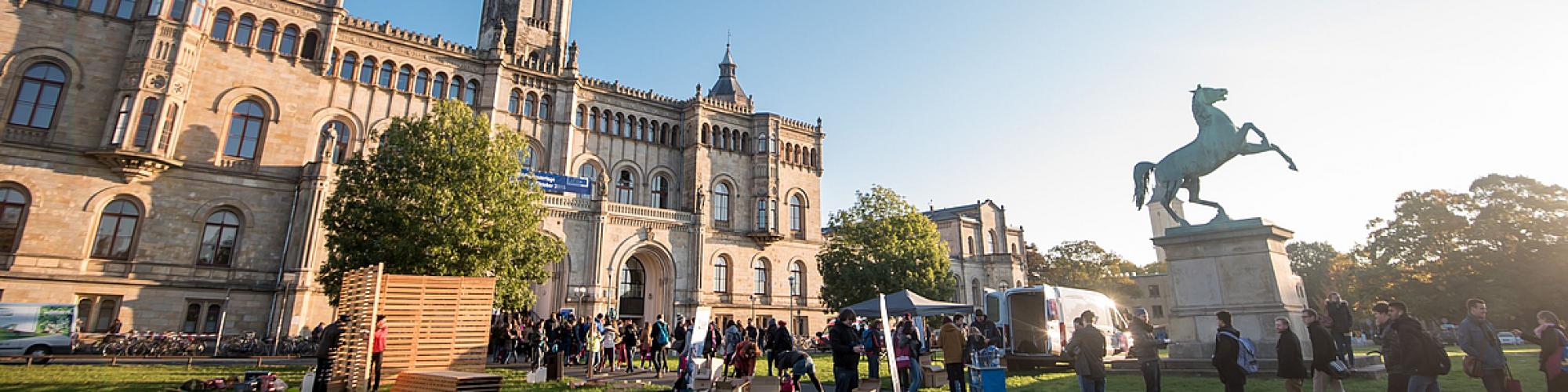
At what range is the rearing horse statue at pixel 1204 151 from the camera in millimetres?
12812

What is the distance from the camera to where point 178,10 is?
24641mm

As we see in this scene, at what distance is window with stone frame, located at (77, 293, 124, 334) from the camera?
21.8 m

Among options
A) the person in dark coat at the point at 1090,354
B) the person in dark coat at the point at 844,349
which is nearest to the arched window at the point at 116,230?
the person in dark coat at the point at 844,349

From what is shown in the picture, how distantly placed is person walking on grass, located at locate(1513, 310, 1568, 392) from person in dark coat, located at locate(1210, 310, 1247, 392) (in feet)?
10.5

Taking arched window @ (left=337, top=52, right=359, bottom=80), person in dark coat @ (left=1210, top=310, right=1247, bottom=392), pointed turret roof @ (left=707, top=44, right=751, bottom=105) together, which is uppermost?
pointed turret roof @ (left=707, top=44, right=751, bottom=105)

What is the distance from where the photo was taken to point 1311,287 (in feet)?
192

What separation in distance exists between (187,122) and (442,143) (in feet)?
39.6

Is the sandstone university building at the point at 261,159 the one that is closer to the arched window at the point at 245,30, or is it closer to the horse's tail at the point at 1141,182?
the arched window at the point at 245,30

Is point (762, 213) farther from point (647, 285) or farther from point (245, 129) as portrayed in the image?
point (245, 129)

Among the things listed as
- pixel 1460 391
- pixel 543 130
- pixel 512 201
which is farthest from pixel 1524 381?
pixel 543 130

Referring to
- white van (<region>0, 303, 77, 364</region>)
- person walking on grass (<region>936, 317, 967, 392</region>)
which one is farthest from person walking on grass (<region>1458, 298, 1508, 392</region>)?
white van (<region>0, 303, 77, 364</region>)

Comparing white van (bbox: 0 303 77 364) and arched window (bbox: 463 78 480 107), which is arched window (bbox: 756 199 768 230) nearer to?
arched window (bbox: 463 78 480 107)

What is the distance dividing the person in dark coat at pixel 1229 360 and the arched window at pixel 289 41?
32.5 metres

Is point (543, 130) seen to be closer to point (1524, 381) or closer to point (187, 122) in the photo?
point (187, 122)
